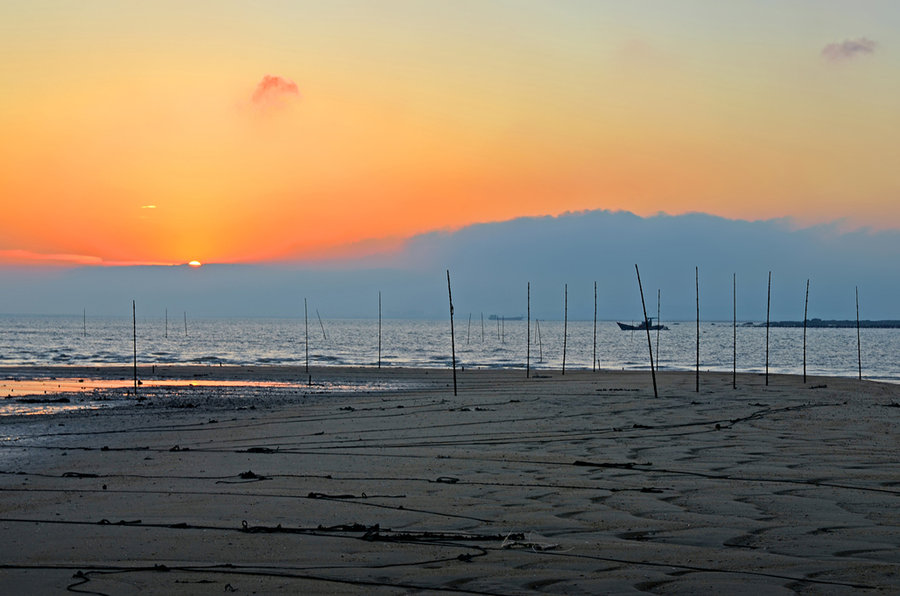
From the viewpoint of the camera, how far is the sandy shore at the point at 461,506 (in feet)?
18.2

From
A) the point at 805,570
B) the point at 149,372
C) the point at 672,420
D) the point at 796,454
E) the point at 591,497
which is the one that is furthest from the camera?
the point at 149,372

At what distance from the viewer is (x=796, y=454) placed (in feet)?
36.2

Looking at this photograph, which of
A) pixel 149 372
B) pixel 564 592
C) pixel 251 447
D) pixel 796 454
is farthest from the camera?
pixel 149 372

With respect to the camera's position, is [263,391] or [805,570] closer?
[805,570]

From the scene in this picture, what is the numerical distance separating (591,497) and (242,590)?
4035 mm

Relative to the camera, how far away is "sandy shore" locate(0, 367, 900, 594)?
219 inches

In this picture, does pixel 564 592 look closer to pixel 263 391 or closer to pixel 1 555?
pixel 1 555

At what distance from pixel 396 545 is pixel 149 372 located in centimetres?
3815

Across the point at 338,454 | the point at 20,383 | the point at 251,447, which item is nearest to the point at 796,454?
the point at 338,454

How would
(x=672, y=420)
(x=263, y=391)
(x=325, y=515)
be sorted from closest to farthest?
(x=325, y=515), (x=672, y=420), (x=263, y=391)

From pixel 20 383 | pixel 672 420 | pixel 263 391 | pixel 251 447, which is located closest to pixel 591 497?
pixel 251 447

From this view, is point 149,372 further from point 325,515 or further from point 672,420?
point 325,515

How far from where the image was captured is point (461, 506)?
25.9 feet

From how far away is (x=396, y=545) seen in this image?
6371 mm
